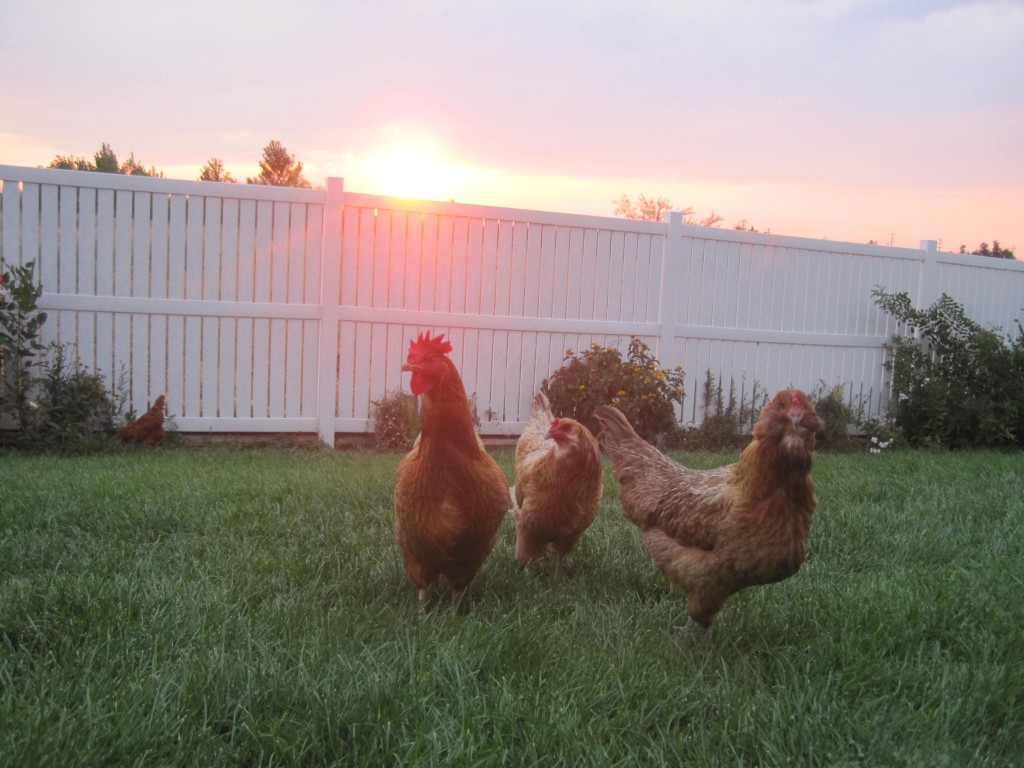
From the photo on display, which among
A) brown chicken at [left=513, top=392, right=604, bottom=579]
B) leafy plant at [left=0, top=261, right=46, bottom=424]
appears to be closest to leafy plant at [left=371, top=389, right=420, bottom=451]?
leafy plant at [left=0, top=261, right=46, bottom=424]

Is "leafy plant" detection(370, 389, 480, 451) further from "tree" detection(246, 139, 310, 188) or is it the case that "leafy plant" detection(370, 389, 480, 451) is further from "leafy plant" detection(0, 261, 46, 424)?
"tree" detection(246, 139, 310, 188)

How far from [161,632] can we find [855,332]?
9460mm

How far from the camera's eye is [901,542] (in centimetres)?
436

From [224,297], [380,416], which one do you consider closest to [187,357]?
[224,297]

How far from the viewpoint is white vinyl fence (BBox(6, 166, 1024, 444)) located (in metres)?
7.36

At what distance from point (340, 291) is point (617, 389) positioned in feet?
9.84

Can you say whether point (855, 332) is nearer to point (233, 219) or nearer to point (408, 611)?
point (233, 219)

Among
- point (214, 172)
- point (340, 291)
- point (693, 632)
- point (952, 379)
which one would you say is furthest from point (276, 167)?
point (693, 632)

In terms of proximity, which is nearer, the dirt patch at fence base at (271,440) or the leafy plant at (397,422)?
the dirt patch at fence base at (271,440)

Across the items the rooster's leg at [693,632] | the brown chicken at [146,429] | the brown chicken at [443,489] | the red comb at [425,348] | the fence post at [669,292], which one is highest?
the fence post at [669,292]

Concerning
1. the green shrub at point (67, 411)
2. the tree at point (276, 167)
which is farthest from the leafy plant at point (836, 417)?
the tree at point (276, 167)

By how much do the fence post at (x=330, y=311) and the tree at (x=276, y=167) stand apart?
12.5m

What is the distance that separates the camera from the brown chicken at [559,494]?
3.88 m

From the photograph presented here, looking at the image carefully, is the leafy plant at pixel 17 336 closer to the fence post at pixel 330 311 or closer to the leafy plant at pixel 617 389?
the fence post at pixel 330 311
